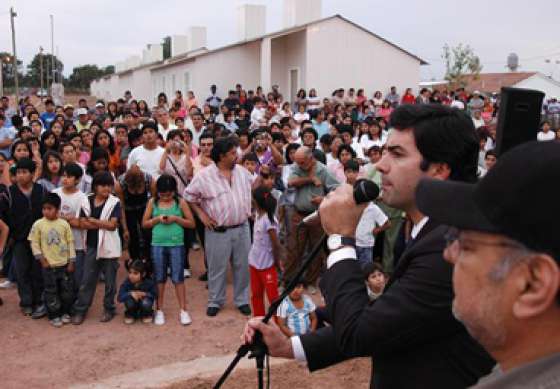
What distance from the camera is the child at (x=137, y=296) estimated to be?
6102 mm

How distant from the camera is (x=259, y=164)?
838cm

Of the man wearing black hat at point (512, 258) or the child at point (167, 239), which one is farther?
the child at point (167, 239)

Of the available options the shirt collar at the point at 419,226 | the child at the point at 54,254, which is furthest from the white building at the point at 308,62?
the shirt collar at the point at 419,226

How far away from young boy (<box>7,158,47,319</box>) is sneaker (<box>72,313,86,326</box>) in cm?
37

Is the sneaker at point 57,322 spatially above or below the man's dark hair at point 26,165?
below

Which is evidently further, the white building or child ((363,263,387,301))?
the white building

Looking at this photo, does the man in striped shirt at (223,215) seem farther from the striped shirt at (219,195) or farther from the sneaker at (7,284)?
the sneaker at (7,284)

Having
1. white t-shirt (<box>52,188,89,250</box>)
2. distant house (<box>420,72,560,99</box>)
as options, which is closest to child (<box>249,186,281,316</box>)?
white t-shirt (<box>52,188,89,250</box>)

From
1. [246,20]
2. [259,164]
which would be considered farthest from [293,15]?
[259,164]

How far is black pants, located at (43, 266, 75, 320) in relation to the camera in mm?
5984

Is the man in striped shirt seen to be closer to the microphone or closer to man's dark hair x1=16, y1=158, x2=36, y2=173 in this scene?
man's dark hair x1=16, y1=158, x2=36, y2=173

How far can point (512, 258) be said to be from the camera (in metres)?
1.07

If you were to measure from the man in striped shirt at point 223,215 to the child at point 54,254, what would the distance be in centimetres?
133

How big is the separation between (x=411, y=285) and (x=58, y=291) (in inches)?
204
